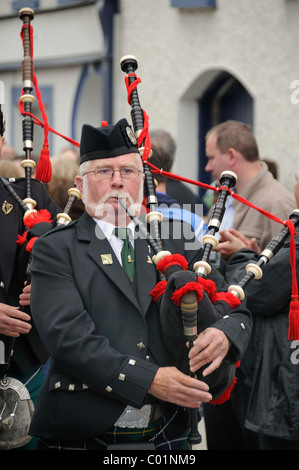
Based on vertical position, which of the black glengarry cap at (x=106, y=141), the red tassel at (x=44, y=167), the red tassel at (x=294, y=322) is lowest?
the red tassel at (x=294, y=322)

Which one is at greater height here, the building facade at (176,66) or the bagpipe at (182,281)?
the building facade at (176,66)

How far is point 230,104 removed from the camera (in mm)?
9094

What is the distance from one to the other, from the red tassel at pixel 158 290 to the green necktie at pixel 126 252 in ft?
0.36

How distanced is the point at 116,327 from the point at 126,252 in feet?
0.94

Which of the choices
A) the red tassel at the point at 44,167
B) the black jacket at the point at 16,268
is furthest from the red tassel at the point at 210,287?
the red tassel at the point at 44,167

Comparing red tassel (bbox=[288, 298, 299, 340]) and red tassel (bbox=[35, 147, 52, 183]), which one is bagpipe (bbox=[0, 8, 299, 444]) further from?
red tassel (bbox=[35, 147, 52, 183])

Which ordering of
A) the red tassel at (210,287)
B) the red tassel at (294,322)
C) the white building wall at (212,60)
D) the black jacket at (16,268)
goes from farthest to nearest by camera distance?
the white building wall at (212,60), the black jacket at (16,268), the red tassel at (294,322), the red tassel at (210,287)

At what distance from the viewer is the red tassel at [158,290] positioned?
8.45 ft

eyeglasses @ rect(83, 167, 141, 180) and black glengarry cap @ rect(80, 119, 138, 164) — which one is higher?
black glengarry cap @ rect(80, 119, 138, 164)

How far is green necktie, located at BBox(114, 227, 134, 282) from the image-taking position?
8.77 ft

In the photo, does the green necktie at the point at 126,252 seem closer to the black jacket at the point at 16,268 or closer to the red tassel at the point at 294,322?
A: the black jacket at the point at 16,268

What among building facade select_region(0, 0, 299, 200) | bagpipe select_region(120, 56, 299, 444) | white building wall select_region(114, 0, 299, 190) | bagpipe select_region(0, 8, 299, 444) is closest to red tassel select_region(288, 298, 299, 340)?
bagpipe select_region(0, 8, 299, 444)

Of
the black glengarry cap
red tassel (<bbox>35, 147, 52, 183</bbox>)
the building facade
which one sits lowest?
→ red tassel (<bbox>35, 147, 52, 183</bbox>)

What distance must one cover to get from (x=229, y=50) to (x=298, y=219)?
5.62 meters
